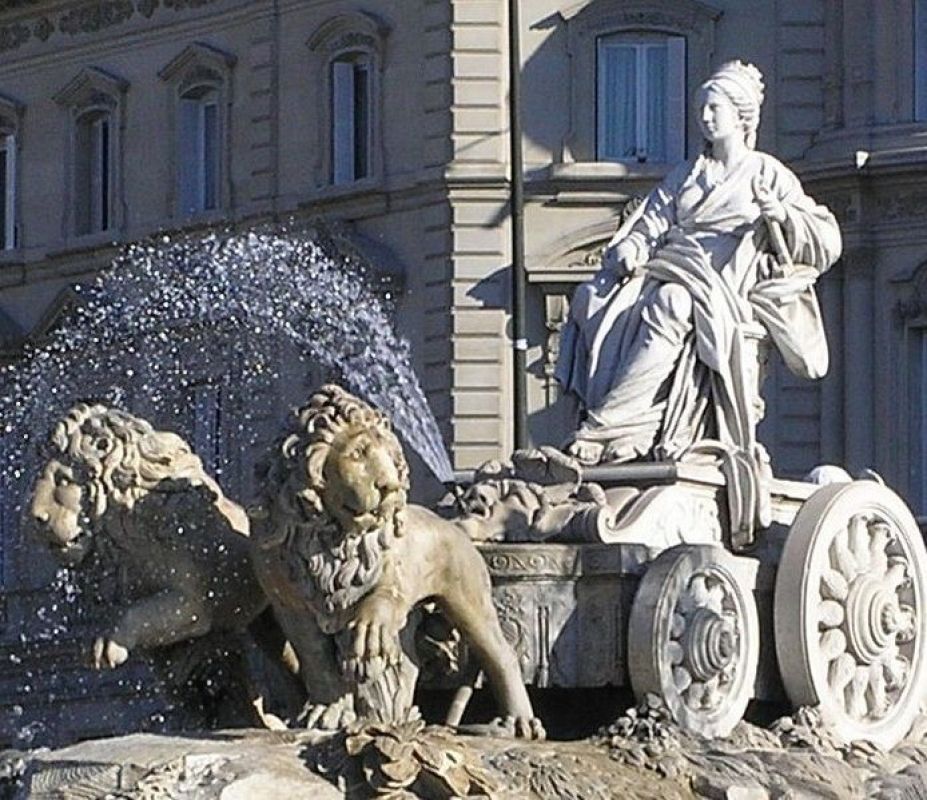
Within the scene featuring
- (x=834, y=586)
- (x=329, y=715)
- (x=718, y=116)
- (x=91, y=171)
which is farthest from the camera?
(x=91, y=171)

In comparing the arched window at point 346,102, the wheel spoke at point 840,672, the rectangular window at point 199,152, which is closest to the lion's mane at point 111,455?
the wheel spoke at point 840,672

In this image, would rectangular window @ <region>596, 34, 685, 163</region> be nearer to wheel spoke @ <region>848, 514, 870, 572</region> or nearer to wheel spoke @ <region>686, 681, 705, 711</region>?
wheel spoke @ <region>848, 514, 870, 572</region>

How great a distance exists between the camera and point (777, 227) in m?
18.5

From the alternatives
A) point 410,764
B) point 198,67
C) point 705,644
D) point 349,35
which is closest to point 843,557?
point 705,644

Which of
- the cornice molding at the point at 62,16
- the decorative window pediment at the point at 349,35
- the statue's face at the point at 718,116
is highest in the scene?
the cornice molding at the point at 62,16

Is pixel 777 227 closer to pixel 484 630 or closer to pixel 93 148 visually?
pixel 484 630

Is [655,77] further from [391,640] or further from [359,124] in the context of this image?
[391,640]

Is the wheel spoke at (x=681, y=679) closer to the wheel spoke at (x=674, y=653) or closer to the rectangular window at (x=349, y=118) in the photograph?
the wheel spoke at (x=674, y=653)

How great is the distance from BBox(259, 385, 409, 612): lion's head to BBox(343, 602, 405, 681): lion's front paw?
0.10m

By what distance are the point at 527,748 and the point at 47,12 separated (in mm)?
44554

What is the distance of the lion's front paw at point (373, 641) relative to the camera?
16.0m

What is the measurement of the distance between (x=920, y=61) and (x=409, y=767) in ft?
118

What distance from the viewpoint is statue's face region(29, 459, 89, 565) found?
1644 centimetres

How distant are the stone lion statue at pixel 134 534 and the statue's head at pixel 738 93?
11.1 ft
